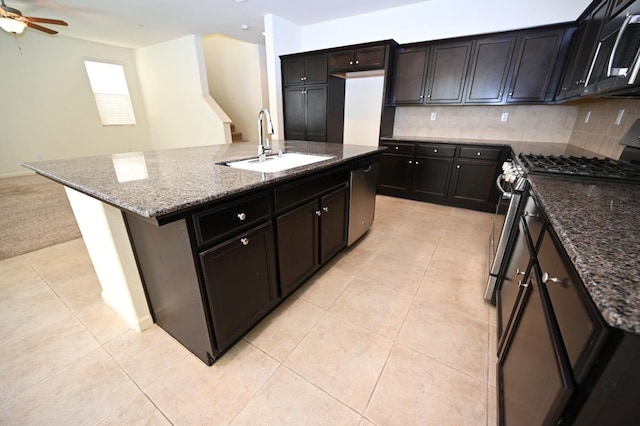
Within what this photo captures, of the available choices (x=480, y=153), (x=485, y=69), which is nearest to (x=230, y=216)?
(x=480, y=153)

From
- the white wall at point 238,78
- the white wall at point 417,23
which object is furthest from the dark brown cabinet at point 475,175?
the white wall at point 238,78

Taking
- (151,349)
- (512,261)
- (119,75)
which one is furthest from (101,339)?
(119,75)

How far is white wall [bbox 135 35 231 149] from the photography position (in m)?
5.38

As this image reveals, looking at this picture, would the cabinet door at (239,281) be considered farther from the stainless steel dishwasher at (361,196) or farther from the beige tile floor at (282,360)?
the stainless steel dishwasher at (361,196)

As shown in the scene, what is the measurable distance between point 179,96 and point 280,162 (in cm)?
529

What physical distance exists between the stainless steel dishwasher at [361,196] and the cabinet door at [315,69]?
2237 mm

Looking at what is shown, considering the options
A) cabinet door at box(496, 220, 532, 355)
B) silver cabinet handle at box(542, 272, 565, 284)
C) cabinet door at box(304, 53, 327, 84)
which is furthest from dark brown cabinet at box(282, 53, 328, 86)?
silver cabinet handle at box(542, 272, 565, 284)

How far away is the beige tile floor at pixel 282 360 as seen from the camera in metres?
1.13

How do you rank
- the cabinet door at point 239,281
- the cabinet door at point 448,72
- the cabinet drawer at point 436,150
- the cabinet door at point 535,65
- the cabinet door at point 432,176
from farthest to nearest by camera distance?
the cabinet door at point 432,176 < the cabinet drawer at point 436,150 < the cabinet door at point 448,72 < the cabinet door at point 535,65 < the cabinet door at point 239,281

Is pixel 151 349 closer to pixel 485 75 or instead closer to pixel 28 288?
pixel 28 288

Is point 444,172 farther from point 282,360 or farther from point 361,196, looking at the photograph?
point 282,360

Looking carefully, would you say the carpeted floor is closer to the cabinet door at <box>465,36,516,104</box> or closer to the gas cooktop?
the gas cooktop

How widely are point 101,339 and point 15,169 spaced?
6.01 metres

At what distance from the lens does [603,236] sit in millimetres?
697
